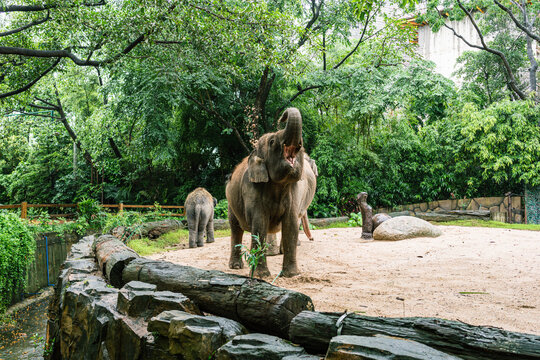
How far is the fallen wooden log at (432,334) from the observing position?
1652mm

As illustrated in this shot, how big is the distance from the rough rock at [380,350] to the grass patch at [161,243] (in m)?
6.31

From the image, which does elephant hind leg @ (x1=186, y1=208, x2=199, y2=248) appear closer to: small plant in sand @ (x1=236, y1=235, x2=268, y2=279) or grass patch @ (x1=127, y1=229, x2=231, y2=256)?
grass patch @ (x1=127, y1=229, x2=231, y2=256)

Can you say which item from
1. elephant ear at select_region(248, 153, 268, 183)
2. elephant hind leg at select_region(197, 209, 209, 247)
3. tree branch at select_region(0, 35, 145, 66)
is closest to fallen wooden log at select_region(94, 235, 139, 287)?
elephant ear at select_region(248, 153, 268, 183)

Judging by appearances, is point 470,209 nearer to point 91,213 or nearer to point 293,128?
point 91,213

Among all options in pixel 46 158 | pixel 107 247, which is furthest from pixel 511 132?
pixel 46 158

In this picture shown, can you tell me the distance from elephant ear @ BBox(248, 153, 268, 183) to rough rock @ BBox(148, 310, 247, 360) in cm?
231

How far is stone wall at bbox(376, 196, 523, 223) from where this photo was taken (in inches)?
505

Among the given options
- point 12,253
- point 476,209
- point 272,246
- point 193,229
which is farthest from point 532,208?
point 12,253

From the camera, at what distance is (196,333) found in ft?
7.16

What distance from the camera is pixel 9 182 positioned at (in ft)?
70.2

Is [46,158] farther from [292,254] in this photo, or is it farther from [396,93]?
[292,254]

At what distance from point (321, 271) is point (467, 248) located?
119 inches

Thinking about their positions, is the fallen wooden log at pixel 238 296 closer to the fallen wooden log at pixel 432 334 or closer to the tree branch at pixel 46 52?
the fallen wooden log at pixel 432 334

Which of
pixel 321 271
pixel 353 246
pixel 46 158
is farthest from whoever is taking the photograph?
pixel 46 158
